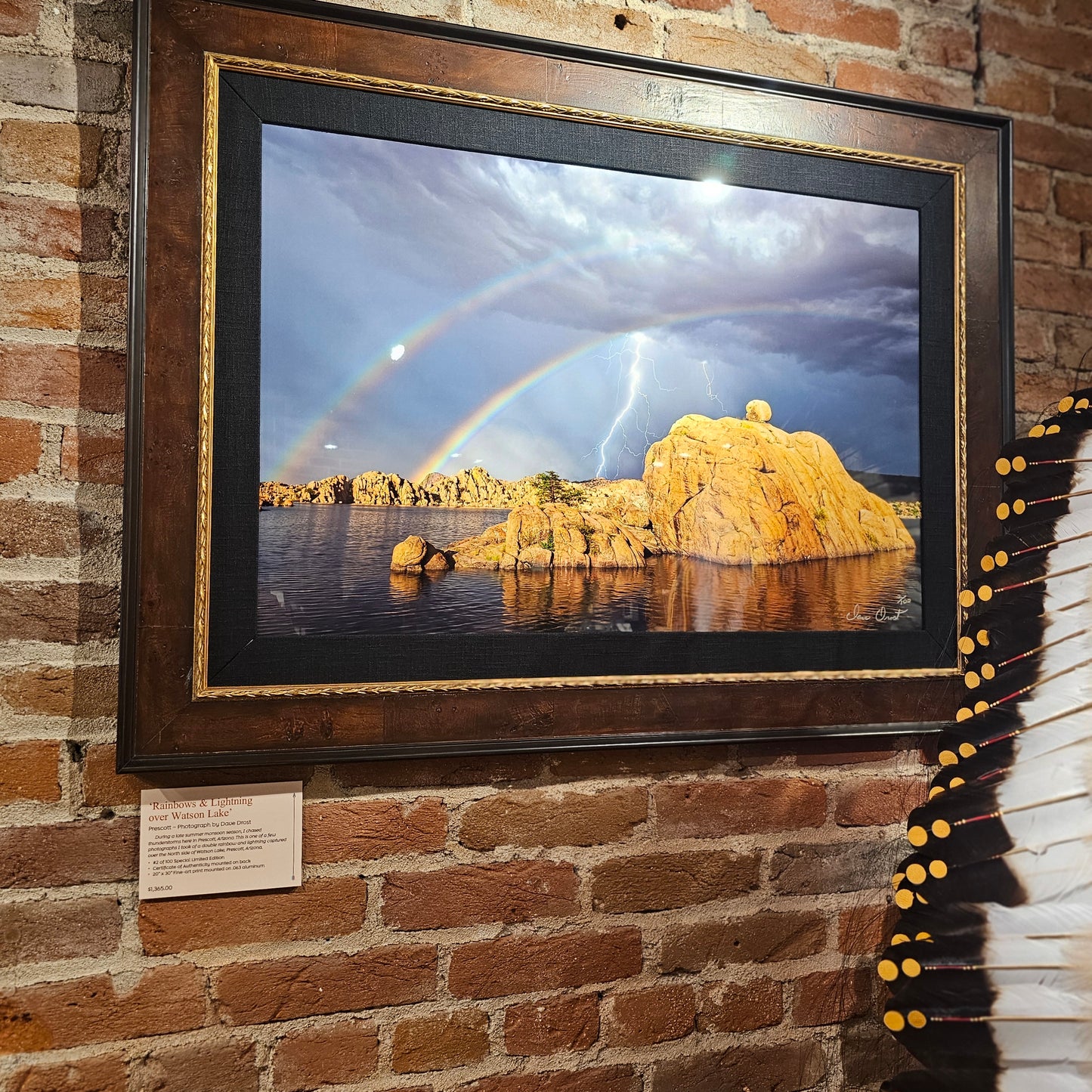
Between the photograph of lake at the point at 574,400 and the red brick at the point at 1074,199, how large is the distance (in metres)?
0.29

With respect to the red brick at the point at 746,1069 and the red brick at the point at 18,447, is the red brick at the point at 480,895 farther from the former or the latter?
the red brick at the point at 18,447

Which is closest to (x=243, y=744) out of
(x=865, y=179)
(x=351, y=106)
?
(x=351, y=106)

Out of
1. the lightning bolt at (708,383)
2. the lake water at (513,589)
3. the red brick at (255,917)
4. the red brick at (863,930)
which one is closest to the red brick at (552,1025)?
Answer: the red brick at (255,917)

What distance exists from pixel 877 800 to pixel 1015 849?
446mm

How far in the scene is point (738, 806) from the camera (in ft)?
3.67

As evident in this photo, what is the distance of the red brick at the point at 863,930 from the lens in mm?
1156

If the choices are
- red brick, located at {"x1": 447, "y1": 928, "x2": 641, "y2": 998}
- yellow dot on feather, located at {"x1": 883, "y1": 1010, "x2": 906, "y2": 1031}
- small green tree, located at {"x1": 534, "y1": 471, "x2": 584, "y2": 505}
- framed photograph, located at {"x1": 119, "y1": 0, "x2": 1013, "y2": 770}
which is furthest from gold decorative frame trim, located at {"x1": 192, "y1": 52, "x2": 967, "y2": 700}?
yellow dot on feather, located at {"x1": 883, "y1": 1010, "x2": 906, "y2": 1031}

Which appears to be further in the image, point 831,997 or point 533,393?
point 831,997

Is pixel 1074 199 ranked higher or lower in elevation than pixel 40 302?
higher

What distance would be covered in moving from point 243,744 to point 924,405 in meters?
0.98

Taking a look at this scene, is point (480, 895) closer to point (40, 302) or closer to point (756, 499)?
point (756, 499)

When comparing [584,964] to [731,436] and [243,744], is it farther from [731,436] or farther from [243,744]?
[731,436]

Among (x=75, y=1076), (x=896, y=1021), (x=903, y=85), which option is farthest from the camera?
(x=903, y=85)

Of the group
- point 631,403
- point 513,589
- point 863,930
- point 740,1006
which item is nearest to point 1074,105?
point 631,403
